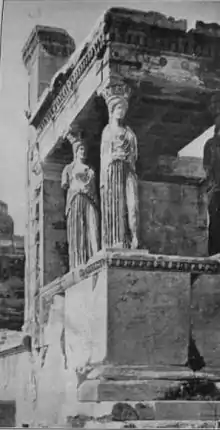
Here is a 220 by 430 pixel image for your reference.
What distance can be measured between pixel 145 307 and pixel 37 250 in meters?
0.76

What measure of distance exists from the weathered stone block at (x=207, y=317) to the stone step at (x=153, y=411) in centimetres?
26

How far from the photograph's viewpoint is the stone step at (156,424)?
13.0ft

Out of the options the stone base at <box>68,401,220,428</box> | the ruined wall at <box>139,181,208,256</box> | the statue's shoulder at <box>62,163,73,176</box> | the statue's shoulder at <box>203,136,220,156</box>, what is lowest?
the stone base at <box>68,401,220,428</box>

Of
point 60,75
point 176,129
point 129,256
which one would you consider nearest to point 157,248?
point 129,256

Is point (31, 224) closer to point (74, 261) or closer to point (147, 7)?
point (74, 261)

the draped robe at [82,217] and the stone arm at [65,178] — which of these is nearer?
the draped robe at [82,217]

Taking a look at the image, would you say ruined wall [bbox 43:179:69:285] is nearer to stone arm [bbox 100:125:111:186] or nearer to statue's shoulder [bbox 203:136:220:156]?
stone arm [bbox 100:125:111:186]

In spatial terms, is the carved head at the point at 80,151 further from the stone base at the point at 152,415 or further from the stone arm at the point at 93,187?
the stone base at the point at 152,415

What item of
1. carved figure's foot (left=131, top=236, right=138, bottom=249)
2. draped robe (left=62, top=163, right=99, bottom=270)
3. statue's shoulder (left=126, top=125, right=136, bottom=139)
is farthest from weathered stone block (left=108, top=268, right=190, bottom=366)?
statue's shoulder (left=126, top=125, right=136, bottom=139)

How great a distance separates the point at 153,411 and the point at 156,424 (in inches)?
2.8

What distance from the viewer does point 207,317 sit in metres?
4.30

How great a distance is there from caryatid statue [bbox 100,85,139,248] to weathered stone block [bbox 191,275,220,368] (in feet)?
1.14

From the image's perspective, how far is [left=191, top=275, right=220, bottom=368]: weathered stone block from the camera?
426 centimetres

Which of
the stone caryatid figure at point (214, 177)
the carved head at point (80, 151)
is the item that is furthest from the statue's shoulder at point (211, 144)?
the carved head at point (80, 151)
